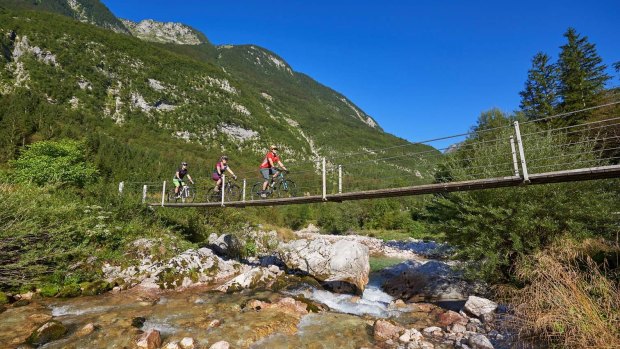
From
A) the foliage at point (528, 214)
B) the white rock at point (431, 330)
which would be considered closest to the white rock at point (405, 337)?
the white rock at point (431, 330)

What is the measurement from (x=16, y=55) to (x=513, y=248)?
307ft

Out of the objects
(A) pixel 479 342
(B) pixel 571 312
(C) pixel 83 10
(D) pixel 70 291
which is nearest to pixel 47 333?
(D) pixel 70 291

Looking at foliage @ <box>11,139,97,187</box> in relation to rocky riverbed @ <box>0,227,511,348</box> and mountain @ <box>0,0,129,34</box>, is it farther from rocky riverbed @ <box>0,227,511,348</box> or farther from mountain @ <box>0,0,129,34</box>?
mountain @ <box>0,0,129,34</box>

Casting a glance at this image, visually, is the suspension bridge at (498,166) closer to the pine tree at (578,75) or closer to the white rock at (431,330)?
the white rock at (431,330)

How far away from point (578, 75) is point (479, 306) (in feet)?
121

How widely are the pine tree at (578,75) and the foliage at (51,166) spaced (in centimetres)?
4235

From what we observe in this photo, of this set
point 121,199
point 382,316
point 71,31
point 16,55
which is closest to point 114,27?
point 71,31

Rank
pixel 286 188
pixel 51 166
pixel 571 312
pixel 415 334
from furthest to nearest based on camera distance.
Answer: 1. pixel 51 166
2. pixel 286 188
3. pixel 415 334
4. pixel 571 312

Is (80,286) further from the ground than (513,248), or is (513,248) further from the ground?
(513,248)

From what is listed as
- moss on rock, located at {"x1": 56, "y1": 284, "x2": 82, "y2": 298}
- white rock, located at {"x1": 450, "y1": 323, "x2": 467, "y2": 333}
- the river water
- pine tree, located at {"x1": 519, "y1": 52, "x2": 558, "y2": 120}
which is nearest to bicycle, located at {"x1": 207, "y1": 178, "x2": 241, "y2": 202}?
the river water

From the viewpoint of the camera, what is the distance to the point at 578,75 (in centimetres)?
3444

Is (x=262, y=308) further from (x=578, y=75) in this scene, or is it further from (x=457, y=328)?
(x=578, y=75)

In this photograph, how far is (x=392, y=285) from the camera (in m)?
14.2

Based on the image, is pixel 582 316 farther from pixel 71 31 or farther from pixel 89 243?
pixel 71 31
